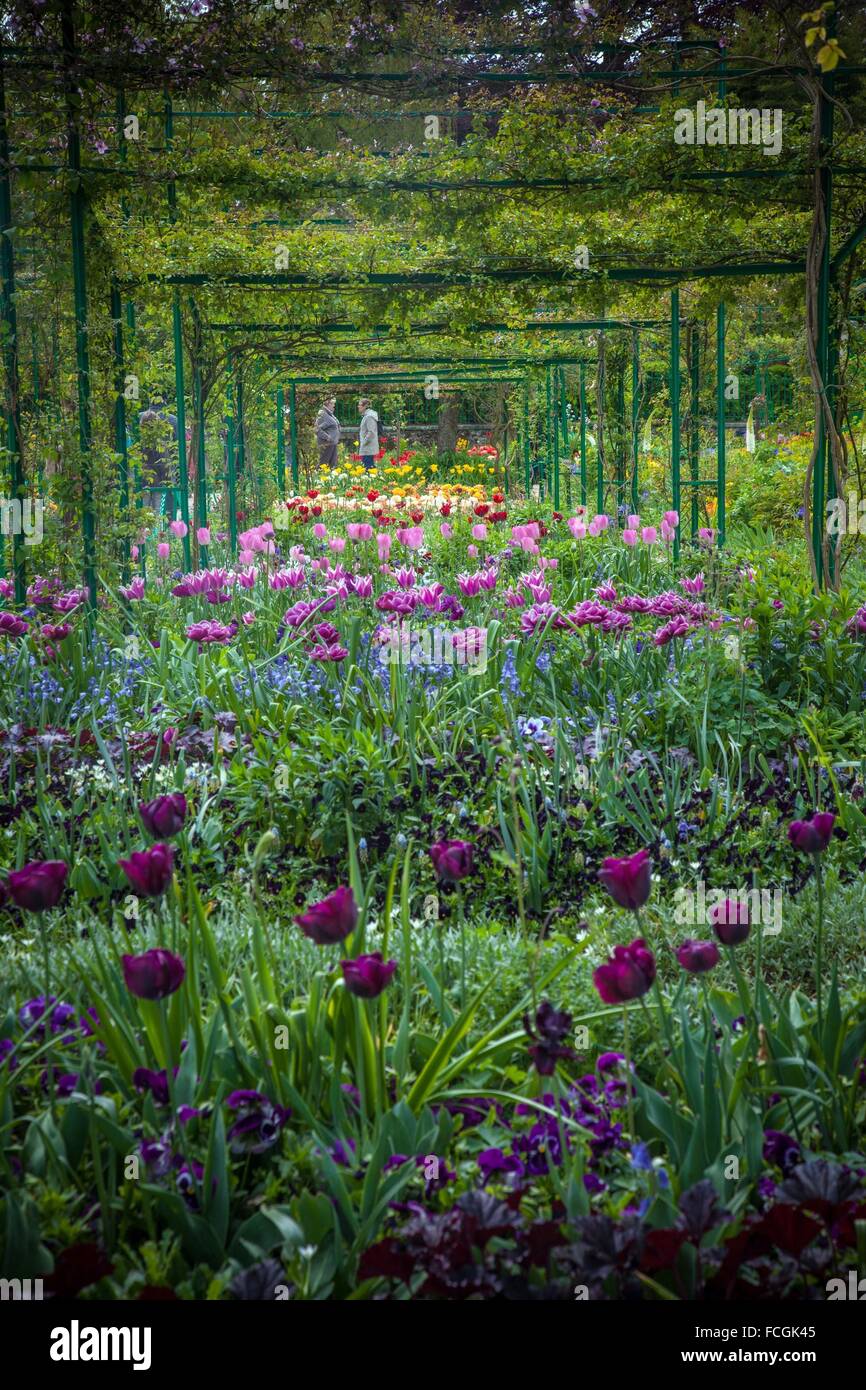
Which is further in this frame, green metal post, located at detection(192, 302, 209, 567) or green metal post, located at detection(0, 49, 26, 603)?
green metal post, located at detection(192, 302, 209, 567)

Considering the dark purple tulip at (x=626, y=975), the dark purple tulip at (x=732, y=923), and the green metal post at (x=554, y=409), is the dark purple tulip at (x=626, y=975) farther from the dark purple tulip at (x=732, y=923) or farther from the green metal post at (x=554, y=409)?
the green metal post at (x=554, y=409)

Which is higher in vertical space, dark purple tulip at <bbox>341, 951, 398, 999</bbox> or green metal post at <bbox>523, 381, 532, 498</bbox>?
green metal post at <bbox>523, 381, 532, 498</bbox>

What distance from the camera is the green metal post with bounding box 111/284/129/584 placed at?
6.98m

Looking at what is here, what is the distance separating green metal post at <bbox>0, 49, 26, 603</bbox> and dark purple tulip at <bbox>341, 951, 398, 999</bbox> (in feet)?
14.9

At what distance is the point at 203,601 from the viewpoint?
239 inches

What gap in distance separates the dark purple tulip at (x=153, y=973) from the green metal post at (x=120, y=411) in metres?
5.47

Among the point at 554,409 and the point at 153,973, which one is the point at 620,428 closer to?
the point at 554,409

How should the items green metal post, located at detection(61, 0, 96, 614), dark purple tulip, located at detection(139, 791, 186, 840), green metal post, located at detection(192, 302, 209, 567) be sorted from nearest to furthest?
dark purple tulip, located at detection(139, 791, 186, 840) → green metal post, located at detection(61, 0, 96, 614) → green metal post, located at detection(192, 302, 209, 567)

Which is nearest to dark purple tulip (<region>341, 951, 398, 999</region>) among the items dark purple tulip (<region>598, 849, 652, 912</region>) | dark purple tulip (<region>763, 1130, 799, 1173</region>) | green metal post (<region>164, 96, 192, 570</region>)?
dark purple tulip (<region>598, 849, 652, 912</region>)

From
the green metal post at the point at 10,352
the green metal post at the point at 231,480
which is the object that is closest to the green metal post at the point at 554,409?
the green metal post at the point at 231,480

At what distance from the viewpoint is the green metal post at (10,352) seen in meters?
5.70

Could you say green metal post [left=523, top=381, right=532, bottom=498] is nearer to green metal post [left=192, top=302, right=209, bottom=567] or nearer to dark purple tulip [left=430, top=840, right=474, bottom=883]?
green metal post [left=192, top=302, right=209, bottom=567]

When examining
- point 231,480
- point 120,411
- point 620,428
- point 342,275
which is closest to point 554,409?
point 620,428

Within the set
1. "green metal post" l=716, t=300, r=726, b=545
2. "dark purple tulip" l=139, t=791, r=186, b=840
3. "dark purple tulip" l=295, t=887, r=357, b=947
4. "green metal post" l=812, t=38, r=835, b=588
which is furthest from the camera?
"green metal post" l=716, t=300, r=726, b=545
